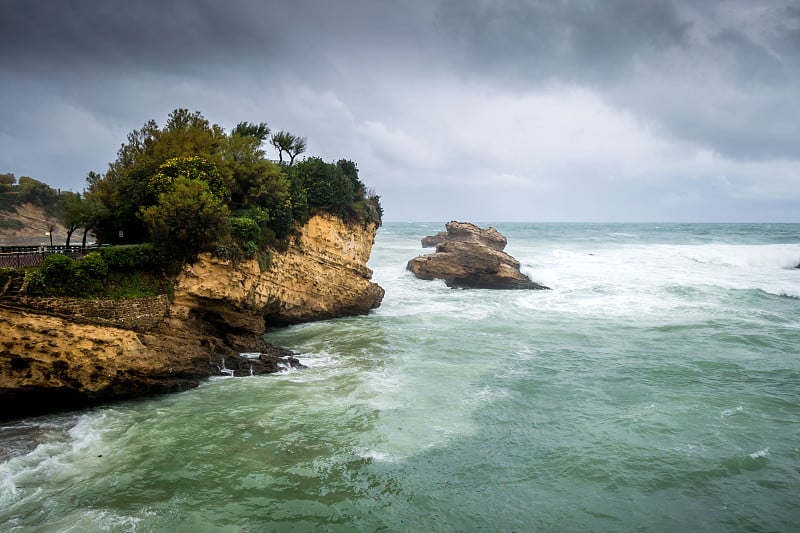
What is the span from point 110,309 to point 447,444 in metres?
10.6

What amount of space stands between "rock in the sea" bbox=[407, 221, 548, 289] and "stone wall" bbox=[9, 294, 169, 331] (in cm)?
2415

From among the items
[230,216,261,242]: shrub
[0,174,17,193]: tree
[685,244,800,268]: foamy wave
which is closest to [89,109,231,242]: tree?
[230,216,261,242]: shrub

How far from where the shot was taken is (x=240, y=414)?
12.8 meters

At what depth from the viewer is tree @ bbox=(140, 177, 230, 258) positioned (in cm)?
1595

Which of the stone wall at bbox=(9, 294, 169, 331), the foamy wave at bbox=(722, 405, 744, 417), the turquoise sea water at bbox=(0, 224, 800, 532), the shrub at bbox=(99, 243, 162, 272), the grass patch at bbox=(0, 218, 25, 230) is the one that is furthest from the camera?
the grass patch at bbox=(0, 218, 25, 230)

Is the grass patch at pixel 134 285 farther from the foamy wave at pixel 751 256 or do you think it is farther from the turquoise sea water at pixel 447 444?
the foamy wave at pixel 751 256

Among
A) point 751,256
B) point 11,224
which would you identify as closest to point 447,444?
point 11,224

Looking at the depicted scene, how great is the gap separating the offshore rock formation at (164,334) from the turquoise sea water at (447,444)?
78 cm

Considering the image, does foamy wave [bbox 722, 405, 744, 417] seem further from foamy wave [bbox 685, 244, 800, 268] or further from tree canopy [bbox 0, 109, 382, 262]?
foamy wave [bbox 685, 244, 800, 268]

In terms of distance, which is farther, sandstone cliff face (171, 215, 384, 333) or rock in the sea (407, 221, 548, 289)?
rock in the sea (407, 221, 548, 289)

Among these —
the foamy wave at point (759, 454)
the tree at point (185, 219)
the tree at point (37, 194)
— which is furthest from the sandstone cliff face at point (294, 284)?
the tree at point (37, 194)

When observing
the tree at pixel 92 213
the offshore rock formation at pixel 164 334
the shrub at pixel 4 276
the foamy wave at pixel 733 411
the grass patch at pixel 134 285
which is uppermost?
the tree at pixel 92 213

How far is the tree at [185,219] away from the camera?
52.3 feet

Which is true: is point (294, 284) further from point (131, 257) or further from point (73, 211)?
point (73, 211)
